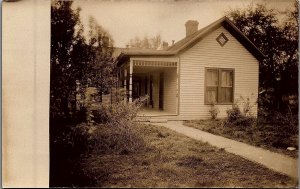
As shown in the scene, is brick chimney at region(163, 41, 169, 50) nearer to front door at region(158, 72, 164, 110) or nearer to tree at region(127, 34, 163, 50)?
tree at region(127, 34, 163, 50)

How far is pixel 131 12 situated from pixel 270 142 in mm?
3810

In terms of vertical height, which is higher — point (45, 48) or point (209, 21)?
point (209, 21)

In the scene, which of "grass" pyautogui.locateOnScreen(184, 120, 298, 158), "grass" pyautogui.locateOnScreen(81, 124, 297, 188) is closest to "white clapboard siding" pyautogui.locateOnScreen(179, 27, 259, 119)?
"grass" pyautogui.locateOnScreen(184, 120, 298, 158)

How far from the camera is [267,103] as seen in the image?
19.6ft

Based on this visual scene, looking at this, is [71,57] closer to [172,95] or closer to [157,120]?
[157,120]

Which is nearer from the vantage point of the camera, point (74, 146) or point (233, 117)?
point (74, 146)

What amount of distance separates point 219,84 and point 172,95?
1179 millimetres

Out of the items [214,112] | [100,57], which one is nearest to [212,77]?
[214,112]

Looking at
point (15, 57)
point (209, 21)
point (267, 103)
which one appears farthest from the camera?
point (267, 103)

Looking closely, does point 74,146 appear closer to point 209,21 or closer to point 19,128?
point 19,128

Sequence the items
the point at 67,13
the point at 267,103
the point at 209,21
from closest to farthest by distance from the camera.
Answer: the point at 67,13 < the point at 209,21 < the point at 267,103

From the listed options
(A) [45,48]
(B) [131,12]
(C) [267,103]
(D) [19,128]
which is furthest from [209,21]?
(D) [19,128]

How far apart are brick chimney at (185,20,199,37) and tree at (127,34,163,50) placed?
1.80ft

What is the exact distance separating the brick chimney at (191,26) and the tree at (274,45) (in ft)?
2.12
